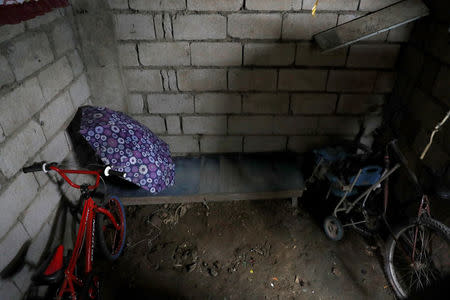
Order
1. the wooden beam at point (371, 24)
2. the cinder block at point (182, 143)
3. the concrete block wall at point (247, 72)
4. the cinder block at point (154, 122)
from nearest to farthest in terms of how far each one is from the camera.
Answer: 1. the wooden beam at point (371, 24)
2. the concrete block wall at point (247, 72)
3. the cinder block at point (154, 122)
4. the cinder block at point (182, 143)

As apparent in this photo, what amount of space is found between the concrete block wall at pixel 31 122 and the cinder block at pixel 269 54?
1.74 meters

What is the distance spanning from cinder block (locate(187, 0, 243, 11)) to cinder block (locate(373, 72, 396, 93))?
68.7 inches

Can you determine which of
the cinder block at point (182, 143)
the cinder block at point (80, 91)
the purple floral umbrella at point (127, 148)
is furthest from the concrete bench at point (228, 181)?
the cinder block at point (80, 91)

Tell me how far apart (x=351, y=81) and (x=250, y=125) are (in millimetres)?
1231

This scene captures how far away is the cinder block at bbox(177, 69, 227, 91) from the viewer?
2992mm

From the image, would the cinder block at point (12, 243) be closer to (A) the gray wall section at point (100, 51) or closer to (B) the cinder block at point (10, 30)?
(B) the cinder block at point (10, 30)

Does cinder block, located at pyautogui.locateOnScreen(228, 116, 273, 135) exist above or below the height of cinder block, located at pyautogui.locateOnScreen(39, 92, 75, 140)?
below

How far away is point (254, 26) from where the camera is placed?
276 cm

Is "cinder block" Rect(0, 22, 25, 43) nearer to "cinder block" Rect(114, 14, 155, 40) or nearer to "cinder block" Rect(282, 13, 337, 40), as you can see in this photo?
"cinder block" Rect(114, 14, 155, 40)

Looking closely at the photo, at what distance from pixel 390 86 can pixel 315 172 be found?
4.24 ft

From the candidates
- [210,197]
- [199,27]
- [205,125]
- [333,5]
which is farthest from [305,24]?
[210,197]

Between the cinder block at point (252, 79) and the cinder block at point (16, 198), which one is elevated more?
the cinder block at point (252, 79)

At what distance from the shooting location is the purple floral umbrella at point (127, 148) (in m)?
2.26

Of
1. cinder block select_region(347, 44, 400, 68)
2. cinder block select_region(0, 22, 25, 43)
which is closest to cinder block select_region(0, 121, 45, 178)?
cinder block select_region(0, 22, 25, 43)
